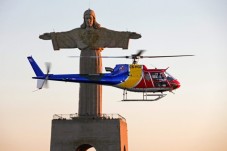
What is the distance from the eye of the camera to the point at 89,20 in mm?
72938

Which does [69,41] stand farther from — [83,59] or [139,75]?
[139,75]

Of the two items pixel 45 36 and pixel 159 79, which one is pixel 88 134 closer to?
pixel 45 36

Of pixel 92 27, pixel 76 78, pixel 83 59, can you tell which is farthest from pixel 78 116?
pixel 76 78

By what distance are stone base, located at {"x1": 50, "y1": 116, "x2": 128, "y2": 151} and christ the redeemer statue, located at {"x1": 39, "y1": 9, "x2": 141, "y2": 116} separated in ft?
6.58

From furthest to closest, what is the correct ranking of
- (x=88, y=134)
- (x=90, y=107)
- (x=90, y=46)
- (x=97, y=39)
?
(x=97, y=39) → (x=90, y=46) → (x=90, y=107) → (x=88, y=134)

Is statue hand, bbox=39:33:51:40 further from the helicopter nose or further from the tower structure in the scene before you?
the helicopter nose

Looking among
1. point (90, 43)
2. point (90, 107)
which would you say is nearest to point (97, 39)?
point (90, 43)

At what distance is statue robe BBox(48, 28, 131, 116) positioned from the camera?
233 feet

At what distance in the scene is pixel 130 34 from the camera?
72.9 meters

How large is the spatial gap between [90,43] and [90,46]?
478mm

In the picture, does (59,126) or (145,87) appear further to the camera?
(59,126)

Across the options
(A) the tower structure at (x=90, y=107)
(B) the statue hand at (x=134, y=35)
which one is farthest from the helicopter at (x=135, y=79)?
(B) the statue hand at (x=134, y=35)

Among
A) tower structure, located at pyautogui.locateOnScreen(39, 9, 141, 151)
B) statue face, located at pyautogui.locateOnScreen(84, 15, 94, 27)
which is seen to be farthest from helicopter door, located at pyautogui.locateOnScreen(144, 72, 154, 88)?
statue face, located at pyautogui.locateOnScreen(84, 15, 94, 27)

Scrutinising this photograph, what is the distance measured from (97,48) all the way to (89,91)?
6408 millimetres
